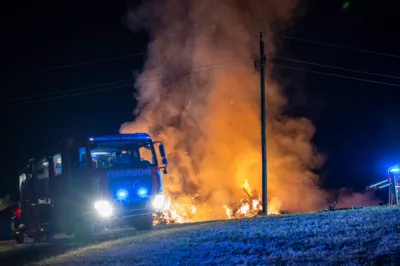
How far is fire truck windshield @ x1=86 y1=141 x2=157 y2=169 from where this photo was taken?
16.1 metres

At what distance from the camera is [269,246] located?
9242 mm

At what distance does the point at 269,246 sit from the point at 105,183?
766 centimetres

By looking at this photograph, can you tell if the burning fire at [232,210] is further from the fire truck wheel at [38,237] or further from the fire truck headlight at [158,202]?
the fire truck headlight at [158,202]

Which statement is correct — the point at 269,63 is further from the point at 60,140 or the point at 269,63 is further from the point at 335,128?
the point at 60,140

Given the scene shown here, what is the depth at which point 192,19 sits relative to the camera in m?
30.6

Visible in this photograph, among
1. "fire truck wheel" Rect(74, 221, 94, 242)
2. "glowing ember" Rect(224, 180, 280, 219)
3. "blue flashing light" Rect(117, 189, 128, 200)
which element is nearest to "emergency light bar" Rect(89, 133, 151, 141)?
"blue flashing light" Rect(117, 189, 128, 200)

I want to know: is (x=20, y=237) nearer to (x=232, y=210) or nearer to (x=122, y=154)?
(x=122, y=154)

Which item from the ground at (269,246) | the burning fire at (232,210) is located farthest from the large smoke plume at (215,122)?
the ground at (269,246)

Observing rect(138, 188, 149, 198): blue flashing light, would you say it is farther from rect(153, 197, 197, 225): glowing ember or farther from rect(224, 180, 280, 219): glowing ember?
rect(224, 180, 280, 219): glowing ember

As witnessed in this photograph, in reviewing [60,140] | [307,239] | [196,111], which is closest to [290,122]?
[196,111]

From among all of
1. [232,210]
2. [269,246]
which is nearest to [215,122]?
[232,210]

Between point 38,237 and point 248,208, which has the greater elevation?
point 248,208

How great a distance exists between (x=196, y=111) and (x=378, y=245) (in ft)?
71.9

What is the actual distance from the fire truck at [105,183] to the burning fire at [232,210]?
836cm
